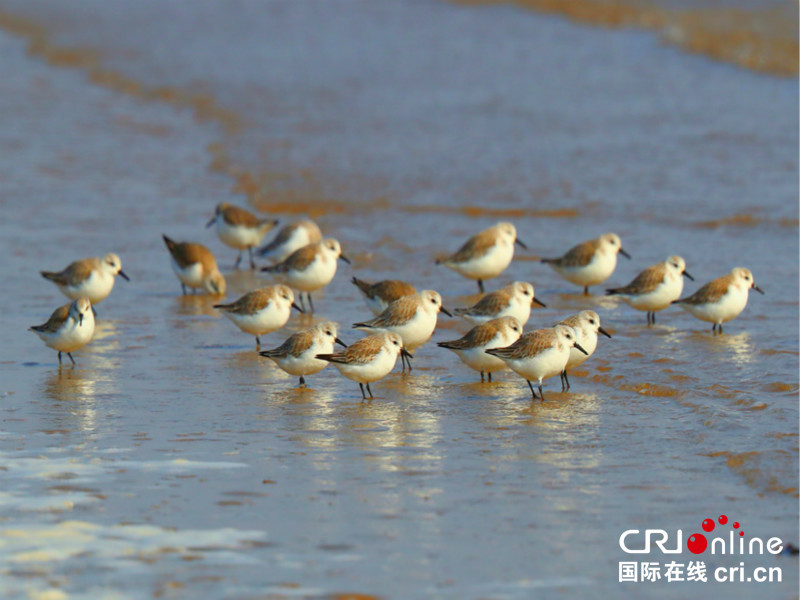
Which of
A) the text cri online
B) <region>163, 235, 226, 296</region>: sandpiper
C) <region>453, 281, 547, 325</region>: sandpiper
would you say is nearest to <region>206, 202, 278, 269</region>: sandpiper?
<region>163, 235, 226, 296</region>: sandpiper

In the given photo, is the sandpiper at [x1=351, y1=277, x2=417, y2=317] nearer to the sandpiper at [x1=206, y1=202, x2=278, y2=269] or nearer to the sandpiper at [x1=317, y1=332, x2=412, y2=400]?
the sandpiper at [x1=317, y1=332, x2=412, y2=400]

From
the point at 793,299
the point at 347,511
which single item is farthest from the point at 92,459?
the point at 793,299

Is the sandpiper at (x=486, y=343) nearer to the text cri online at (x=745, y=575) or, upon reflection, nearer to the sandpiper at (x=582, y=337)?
the sandpiper at (x=582, y=337)

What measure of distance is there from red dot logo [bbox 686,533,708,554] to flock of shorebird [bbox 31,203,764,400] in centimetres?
268

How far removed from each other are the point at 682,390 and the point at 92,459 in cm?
411

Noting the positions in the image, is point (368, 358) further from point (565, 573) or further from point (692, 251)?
point (692, 251)

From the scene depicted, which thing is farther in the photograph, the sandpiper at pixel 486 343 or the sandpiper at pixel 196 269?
the sandpiper at pixel 196 269

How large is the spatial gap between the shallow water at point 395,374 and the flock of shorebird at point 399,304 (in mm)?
257

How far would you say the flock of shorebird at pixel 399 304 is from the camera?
8836 mm

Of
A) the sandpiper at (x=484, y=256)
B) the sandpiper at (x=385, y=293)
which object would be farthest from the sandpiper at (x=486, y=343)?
the sandpiper at (x=484, y=256)

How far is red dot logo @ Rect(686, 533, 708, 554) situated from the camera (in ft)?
19.7

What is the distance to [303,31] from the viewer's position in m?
32.8

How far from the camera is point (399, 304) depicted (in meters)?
9.83

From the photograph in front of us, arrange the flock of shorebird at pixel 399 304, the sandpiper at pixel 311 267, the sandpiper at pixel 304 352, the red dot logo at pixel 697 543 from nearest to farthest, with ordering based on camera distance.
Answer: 1. the red dot logo at pixel 697 543
2. the flock of shorebird at pixel 399 304
3. the sandpiper at pixel 304 352
4. the sandpiper at pixel 311 267
